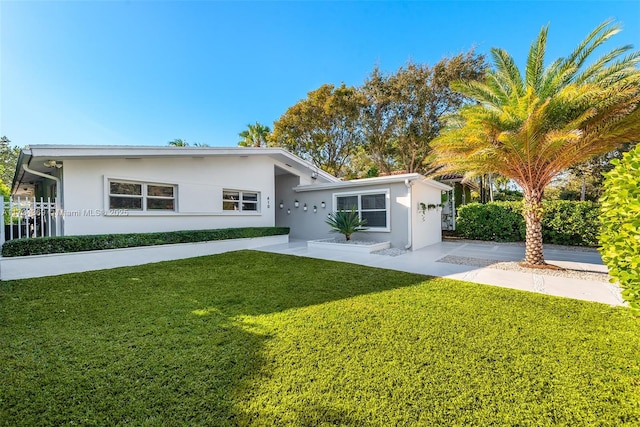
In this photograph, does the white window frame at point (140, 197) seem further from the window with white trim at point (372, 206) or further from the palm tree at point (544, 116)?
the palm tree at point (544, 116)

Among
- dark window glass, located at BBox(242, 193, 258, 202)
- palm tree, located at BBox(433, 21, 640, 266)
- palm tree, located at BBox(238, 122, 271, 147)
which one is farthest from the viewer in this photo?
palm tree, located at BBox(238, 122, 271, 147)

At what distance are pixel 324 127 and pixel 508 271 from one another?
22293mm

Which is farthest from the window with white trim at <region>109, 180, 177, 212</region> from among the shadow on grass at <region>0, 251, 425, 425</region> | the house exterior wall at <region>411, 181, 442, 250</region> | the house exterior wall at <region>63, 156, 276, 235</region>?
the house exterior wall at <region>411, 181, 442, 250</region>

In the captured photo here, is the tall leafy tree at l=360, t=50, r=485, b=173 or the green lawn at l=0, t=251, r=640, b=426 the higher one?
the tall leafy tree at l=360, t=50, r=485, b=173

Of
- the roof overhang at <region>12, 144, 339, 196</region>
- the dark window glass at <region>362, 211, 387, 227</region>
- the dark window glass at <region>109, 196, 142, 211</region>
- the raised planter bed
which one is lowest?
the raised planter bed

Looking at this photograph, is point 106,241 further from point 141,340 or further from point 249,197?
point 249,197

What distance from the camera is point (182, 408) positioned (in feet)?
8.11

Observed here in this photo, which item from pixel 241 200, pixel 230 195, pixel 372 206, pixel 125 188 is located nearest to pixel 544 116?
pixel 372 206

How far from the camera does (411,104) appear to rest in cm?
2347

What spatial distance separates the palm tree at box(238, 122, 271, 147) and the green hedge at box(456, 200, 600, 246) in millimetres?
19364

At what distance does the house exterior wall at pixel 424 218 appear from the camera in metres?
12.0

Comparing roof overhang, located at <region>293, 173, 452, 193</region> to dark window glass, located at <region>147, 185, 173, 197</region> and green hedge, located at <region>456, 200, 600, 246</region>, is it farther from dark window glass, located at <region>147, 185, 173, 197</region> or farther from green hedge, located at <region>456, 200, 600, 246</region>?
dark window glass, located at <region>147, 185, 173, 197</region>

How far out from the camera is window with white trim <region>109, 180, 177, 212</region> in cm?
977

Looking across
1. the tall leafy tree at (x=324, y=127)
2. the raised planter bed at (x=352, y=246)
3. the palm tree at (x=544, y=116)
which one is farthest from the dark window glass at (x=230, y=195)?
the tall leafy tree at (x=324, y=127)
